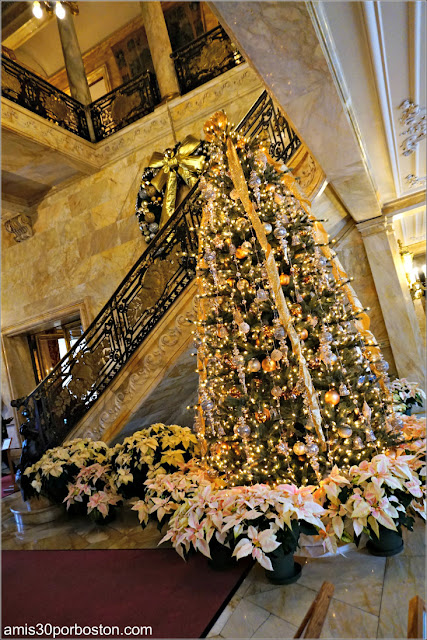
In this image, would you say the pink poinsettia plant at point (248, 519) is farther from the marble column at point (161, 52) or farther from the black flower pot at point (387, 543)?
the marble column at point (161, 52)

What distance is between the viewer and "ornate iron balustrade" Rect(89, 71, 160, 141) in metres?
7.00

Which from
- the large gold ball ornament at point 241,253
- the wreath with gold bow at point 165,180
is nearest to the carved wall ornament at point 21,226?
the wreath with gold bow at point 165,180

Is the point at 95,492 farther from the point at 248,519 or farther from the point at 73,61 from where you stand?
the point at 73,61

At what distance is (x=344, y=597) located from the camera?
1.85m

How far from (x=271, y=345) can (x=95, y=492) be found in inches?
92.9

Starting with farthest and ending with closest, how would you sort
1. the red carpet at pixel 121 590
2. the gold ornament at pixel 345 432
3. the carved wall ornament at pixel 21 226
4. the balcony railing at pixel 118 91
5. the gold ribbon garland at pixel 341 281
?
1. the carved wall ornament at pixel 21 226
2. the balcony railing at pixel 118 91
3. the gold ribbon garland at pixel 341 281
4. the gold ornament at pixel 345 432
5. the red carpet at pixel 121 590

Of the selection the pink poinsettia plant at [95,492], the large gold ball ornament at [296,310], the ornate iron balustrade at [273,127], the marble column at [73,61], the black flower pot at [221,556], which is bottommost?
the black flower pot at [221,556]

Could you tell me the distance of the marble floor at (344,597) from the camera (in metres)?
1.67

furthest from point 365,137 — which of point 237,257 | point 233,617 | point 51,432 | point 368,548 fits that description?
point 51,432

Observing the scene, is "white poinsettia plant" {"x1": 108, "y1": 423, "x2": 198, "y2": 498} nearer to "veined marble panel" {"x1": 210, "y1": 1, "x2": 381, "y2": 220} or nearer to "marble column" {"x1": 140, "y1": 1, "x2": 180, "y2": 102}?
"veined marble panel" {"x1": 210, "y1": 1, "x2": 381, "y2": 220}

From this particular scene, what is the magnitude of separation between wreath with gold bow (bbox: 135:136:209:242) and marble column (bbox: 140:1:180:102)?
1.26m

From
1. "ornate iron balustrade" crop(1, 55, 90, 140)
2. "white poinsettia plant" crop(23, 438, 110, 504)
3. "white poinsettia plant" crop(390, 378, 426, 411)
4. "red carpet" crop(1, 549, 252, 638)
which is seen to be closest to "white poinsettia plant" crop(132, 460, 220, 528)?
"red carpet" crop(1, 549, 252, 638)

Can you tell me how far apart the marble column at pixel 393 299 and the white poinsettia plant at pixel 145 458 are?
4.00 m

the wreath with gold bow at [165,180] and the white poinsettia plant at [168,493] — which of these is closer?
the white poinsettia plant at [168,493]
